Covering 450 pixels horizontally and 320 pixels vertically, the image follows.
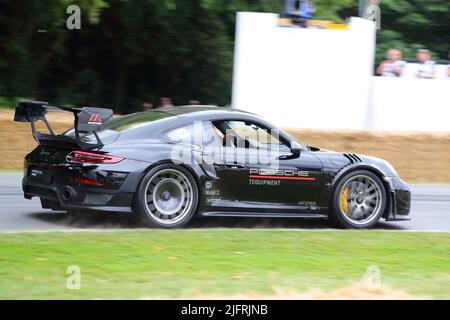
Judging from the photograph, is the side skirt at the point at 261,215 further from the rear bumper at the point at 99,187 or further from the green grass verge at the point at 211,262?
the rear bumper at the point at 99,187

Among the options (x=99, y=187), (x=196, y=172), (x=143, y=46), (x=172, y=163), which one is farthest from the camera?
(x=143, y=46)

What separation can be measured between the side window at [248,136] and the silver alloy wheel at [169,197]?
726 mm

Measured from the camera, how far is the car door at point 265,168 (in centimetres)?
941

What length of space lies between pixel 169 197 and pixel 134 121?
1.01 metres

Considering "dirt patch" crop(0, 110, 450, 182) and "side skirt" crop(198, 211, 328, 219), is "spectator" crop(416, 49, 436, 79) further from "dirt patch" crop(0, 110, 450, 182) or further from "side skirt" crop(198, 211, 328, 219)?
"side skirt" crop(198, 211, 328, 219)

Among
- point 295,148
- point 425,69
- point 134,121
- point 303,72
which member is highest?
point 425,69

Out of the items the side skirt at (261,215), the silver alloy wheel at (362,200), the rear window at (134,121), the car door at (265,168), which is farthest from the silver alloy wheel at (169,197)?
the silver alloy wheel at (362,200)

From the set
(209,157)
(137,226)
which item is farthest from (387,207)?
(137,226)

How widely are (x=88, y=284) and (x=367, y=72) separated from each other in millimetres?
11251

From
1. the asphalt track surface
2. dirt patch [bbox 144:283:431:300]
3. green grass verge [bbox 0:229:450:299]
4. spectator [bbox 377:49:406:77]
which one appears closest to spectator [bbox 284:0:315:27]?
spectator [bbox 377:49:406:77]

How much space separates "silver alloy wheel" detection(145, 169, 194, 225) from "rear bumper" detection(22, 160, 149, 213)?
0.77 ft

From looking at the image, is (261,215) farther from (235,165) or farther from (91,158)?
(91,158)

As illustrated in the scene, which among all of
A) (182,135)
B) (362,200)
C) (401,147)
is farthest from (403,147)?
(182,135)

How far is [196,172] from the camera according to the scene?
9.17 meters
